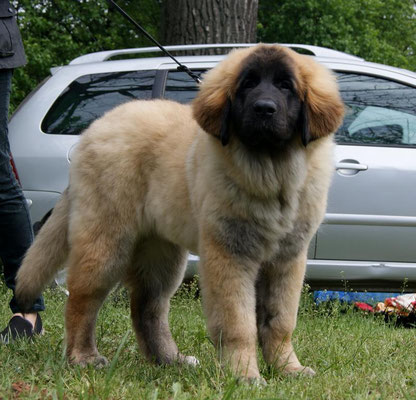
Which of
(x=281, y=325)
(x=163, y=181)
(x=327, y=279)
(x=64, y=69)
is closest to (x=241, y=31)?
(x=64, y=69)

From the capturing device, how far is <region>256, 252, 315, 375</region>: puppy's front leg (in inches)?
152

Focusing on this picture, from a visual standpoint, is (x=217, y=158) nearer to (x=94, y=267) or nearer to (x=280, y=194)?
(x=280, y=194)

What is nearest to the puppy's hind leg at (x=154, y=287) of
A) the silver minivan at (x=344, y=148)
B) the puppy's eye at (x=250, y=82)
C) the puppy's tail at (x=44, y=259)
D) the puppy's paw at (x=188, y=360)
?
the puppy's paw at (x=188, y=360)

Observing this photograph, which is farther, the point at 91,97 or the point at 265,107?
the point at 91,97

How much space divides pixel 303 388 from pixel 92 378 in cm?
96

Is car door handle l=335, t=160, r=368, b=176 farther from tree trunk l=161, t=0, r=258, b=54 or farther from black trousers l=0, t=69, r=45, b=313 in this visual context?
black trousers l=0, t=69, r=45, b=313

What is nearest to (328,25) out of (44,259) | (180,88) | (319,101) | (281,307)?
(180,88)

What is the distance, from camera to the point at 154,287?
4.54 m

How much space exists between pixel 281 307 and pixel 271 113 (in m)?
1.05

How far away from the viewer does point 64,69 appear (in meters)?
6.54

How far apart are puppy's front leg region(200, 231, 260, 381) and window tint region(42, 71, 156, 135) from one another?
9.65 ft

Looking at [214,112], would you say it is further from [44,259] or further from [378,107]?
[378,107]

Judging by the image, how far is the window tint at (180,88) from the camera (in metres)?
6.45

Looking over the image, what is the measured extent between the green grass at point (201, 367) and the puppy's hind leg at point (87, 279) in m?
0.14
